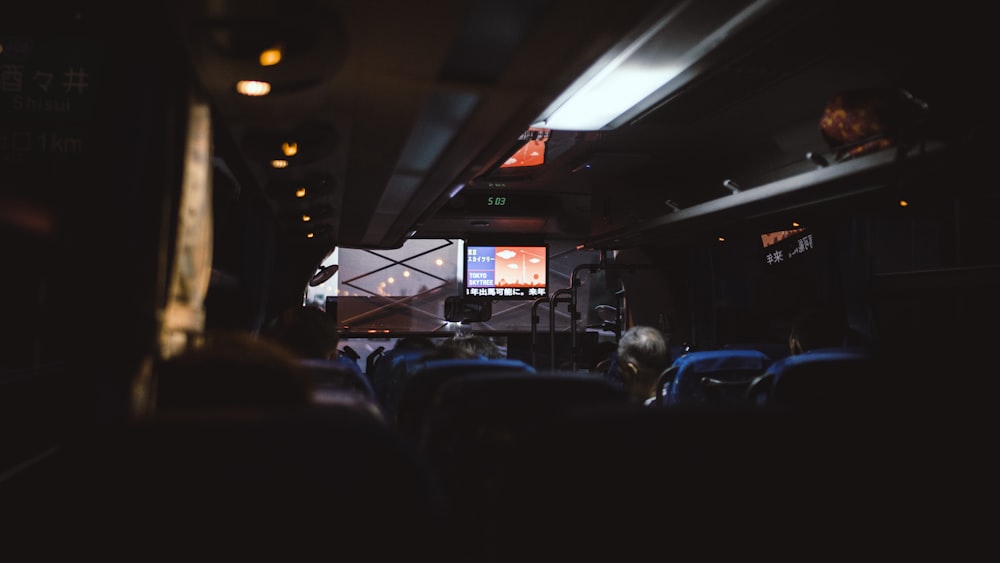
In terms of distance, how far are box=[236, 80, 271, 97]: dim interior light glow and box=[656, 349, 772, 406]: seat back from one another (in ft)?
9.76

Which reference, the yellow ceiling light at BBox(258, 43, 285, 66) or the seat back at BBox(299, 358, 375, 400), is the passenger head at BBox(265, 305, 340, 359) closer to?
the seat back at BBox(299, 358, 375, 400)

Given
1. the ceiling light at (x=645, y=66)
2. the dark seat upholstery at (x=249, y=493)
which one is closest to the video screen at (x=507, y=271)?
the ceiling light at (x=645, y=66)

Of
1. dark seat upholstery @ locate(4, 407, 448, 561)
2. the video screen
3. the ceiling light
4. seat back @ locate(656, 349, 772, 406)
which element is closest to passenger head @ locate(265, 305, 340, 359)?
the ceiling light

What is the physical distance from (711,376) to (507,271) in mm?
7539

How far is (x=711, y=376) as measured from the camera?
4770 millimetres

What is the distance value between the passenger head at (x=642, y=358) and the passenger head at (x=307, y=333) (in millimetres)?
1935

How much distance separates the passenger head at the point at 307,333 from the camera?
412 cm

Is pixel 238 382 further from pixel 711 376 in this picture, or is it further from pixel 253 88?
pixel 711 376

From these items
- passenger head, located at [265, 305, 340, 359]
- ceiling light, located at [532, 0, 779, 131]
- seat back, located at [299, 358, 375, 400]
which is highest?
ceiling light, located at [532, 0, 779, 131]

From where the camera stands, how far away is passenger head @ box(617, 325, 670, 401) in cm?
491

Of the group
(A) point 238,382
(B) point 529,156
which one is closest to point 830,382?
(A) point 238,382

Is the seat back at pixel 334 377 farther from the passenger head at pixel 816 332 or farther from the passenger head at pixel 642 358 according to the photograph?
the passenger head at pixel 816 332

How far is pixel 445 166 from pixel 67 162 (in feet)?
8.17

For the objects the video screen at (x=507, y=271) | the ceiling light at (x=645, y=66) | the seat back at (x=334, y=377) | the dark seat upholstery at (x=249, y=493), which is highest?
the ceiling light at (x=645, y=66)
